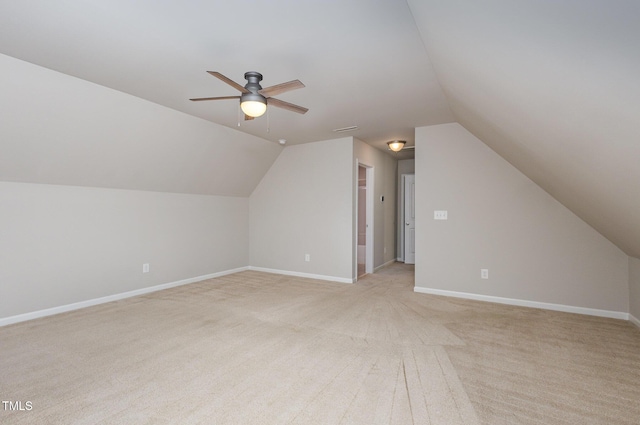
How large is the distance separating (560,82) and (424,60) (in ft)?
4.46

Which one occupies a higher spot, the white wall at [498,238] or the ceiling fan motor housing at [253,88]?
the ceiling fan motor housing at [253,88]

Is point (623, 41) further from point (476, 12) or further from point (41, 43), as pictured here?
point (41, 43)

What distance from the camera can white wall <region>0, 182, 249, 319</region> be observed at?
3268 mm

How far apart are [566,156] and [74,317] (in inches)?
201

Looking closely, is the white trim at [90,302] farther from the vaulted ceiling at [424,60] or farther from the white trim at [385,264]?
the white trim at [385,264]

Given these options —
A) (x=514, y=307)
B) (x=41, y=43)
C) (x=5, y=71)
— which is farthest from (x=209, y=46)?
(x=514, y=307)

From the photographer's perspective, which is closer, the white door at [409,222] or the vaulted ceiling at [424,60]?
the vaulted ceiling at [424,60]

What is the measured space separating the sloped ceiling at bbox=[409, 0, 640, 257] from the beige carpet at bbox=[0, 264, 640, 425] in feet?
4.22

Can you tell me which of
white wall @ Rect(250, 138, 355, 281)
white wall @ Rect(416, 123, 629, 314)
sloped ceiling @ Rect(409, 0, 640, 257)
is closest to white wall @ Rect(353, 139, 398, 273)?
white wall @ Rect(250, 138, 355, 281)

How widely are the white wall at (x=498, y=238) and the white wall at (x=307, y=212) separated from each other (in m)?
1.26

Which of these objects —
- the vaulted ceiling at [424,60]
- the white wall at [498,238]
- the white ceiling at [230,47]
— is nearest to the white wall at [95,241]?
the vaulted ceiling at [424,60]

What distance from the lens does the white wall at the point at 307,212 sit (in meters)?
5.20

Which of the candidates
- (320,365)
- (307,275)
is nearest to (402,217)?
(307,275)

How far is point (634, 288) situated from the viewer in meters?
3.29
